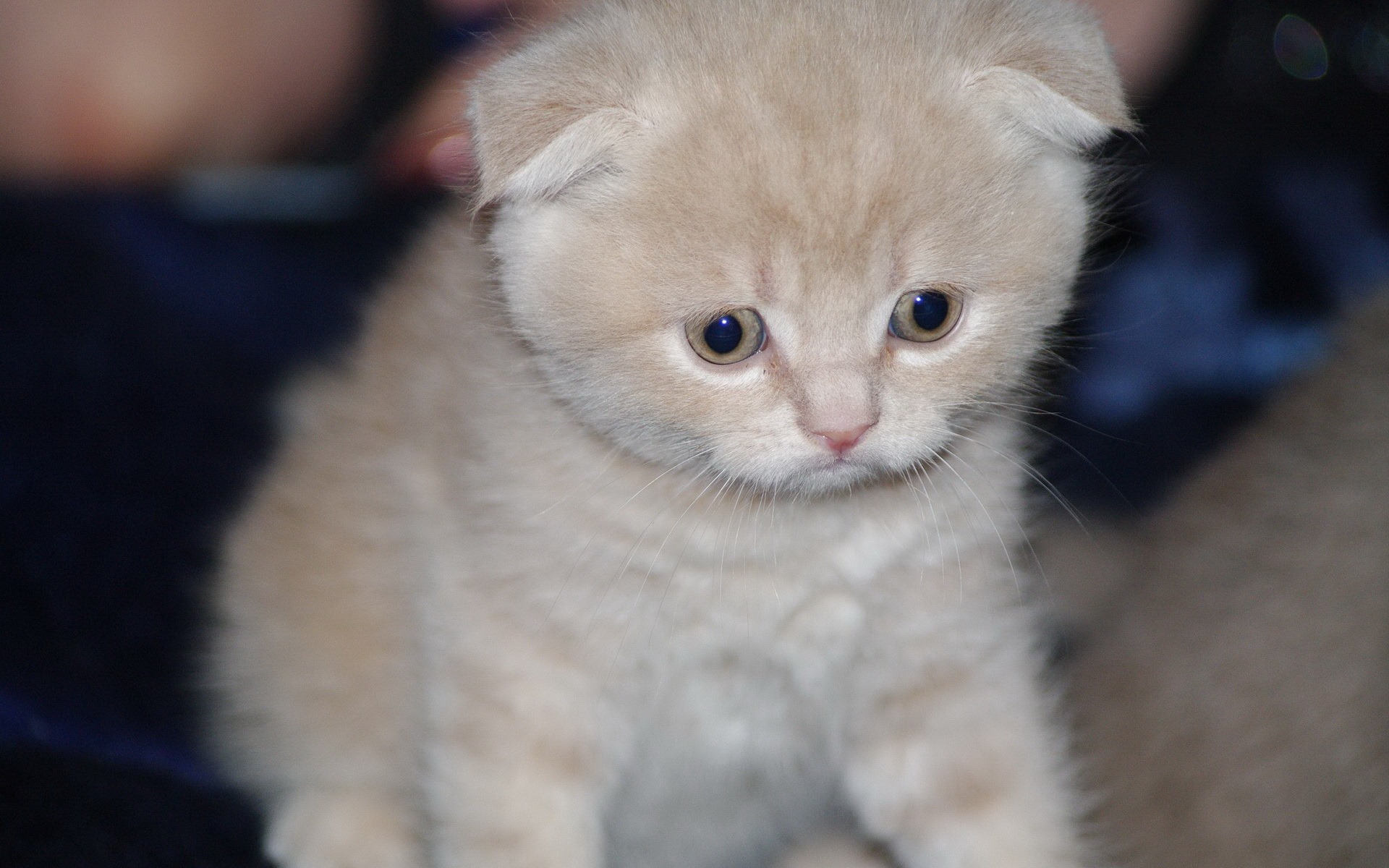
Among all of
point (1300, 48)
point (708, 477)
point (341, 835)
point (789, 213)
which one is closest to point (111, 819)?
point (341, 835)

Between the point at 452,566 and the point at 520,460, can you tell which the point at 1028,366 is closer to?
the point at 520,460

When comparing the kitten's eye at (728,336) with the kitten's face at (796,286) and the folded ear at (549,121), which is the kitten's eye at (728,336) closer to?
the kitten's face at (796,286)

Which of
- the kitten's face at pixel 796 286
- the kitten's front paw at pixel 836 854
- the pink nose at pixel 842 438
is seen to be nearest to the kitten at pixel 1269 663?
the kitten's front paw at pixel 836 854

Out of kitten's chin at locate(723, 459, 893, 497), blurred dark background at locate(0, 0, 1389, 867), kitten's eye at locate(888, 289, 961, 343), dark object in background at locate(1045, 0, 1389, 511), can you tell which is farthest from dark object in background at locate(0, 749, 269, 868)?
dark object in background at locate(1045, 0, 1389, 511)

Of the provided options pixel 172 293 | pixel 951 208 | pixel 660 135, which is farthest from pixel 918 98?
pixel 172 293

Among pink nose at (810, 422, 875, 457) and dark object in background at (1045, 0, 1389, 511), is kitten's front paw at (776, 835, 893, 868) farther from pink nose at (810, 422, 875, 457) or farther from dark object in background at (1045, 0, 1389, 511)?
dark object in background at (1045, 0, 1389, 511)

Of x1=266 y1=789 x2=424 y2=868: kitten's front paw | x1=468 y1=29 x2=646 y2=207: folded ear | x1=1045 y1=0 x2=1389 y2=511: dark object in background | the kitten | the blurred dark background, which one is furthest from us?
x1=1045 y1=0 x2=1389 y2=511: dark object in background

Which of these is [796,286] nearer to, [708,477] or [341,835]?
[708,477]
